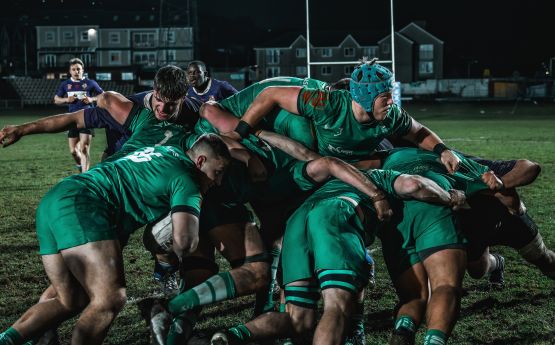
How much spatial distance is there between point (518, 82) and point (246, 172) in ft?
207

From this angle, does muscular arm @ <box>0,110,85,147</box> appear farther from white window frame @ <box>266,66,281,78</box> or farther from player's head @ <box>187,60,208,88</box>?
white window frame @ <box>266,66,281,78</box>

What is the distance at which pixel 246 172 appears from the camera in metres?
5.07

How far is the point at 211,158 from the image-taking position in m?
4.65

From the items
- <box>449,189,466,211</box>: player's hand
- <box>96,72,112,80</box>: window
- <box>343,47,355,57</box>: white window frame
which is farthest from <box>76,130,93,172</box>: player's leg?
<box>343,47,355,57</box>: white window frame

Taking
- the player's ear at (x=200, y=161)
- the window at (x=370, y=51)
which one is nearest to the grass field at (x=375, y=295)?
the player's ear at (x=200, y=161)

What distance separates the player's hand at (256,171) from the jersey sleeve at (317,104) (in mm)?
610

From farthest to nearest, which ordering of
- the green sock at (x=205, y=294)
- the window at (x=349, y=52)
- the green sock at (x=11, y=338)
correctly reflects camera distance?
the window at (x=349, y=52) < the green sock at (x=205, y=294) < the green sock at (x=11, y=338)

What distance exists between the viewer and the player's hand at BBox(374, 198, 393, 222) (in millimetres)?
4516

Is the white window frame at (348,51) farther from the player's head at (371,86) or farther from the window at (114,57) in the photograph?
the player's head at (371,86)

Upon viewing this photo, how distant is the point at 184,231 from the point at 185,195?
0.25 metres

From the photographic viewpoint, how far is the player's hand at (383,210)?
4.52 meters

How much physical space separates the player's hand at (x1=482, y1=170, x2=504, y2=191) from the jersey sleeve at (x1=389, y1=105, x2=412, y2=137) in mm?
830

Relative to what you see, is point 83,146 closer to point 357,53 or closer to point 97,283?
point 97,283

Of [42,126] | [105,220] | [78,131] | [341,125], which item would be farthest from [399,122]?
[78,131]
